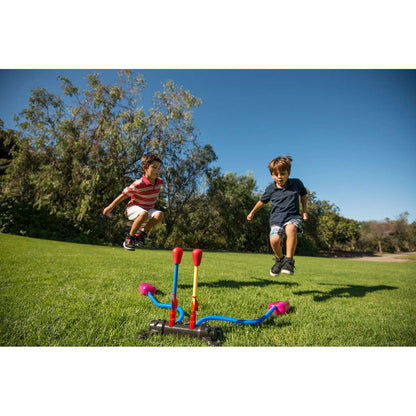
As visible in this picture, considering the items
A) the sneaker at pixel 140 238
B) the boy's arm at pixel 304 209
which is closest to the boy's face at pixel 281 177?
the boy's arm at pixel 304 209

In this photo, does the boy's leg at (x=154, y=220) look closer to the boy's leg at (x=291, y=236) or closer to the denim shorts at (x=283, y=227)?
the denim shorts at (x=283, y=227)

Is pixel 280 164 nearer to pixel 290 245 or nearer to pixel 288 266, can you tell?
pixel 290 245

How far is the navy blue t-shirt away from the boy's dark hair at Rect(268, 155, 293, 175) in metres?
0.22

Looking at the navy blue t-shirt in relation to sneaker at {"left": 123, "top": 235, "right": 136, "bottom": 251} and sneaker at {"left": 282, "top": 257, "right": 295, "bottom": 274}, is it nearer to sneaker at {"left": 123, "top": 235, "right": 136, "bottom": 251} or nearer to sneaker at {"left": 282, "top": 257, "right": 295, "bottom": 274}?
sneaker at {"left": 282, "top": 257, "right": 295, "bottom": 274}

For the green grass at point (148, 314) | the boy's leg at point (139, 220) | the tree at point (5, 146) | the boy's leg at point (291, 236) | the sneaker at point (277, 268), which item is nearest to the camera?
the green grass at point (148, 314)

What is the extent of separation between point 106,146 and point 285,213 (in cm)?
410

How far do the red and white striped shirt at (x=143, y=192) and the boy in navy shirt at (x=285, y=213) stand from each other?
1.35 metres

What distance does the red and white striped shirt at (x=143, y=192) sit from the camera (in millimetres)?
2447

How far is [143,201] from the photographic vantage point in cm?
251

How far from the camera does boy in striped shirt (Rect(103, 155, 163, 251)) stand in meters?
2.42

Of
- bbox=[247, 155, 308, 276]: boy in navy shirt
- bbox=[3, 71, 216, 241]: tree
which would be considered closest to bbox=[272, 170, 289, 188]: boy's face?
bbox=[247, 155, 308, 276]: boy in navy shirt
